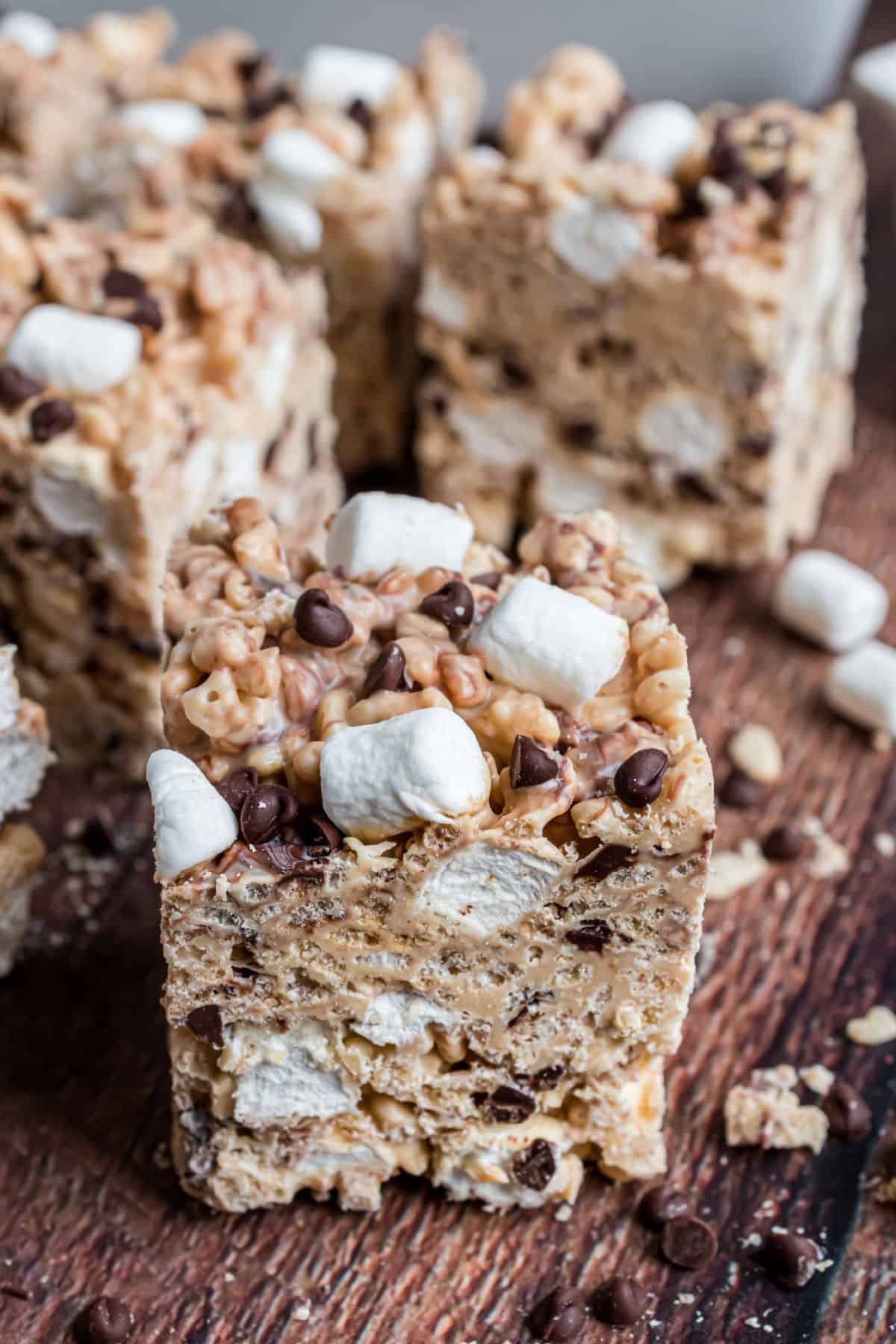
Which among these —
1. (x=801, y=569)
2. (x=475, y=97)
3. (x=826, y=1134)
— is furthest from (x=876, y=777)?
(x=475, y=97)

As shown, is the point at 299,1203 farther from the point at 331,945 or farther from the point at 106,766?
the point at 106,766

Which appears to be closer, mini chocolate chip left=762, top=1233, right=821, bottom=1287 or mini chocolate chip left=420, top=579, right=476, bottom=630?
mini chocolate chip left=420, top=579, right=476, bottom=630

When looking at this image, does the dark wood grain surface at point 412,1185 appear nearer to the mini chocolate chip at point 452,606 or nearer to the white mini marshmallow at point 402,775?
the white mini marshmallow at point 402,775

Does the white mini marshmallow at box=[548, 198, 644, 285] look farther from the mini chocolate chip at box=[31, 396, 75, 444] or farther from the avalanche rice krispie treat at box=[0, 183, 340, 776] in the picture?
the mini chocolate chip at box=[31, 396, 75, 444]

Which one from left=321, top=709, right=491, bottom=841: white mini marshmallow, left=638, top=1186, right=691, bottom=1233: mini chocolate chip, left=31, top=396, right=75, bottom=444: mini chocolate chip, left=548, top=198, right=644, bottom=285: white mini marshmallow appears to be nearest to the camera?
left=321, top=709, right=491, bottom=841: white mini marshmallow

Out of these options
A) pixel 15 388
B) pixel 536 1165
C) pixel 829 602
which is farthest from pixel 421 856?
pixel 829 602

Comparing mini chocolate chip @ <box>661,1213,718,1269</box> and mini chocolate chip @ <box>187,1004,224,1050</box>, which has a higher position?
mini chocolate chip @ <box>187,1004,224,1050</box>

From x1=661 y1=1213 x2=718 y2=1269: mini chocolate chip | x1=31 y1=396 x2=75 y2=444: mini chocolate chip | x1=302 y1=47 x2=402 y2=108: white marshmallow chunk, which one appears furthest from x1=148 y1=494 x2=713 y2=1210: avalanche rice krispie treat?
x1=302 y1=47 x2=402 y2=108: white marshmallow chunk

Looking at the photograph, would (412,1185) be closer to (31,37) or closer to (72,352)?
(72,352)
